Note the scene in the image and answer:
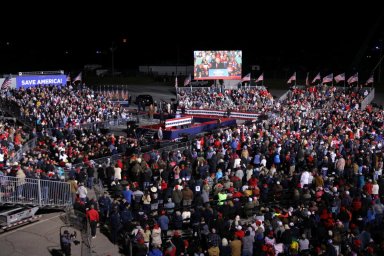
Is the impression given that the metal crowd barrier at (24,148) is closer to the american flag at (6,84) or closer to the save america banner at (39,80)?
the american flag at (6,84)

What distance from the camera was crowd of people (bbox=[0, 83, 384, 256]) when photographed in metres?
11.8

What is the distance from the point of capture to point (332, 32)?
8375 centimetres

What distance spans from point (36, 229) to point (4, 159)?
5.45 meters

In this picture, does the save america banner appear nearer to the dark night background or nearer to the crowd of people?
the crowd of people

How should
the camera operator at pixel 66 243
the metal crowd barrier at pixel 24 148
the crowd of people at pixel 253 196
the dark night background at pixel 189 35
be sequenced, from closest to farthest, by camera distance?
1. the crowd of people at pixel 253 196
2. the camera operator at pixel 66 243
3. the metal crowd barrier at pixel 24 148
4. the dark night background at pixel 189 35

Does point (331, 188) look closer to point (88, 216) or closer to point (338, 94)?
point (88, 216)

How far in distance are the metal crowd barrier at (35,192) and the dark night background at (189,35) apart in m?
60.6

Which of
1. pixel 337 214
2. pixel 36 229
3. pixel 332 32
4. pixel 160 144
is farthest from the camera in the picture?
pixel 332 32

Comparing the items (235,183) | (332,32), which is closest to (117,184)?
(235,183)

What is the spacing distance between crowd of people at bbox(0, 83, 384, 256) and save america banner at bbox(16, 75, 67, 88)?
31.7ft

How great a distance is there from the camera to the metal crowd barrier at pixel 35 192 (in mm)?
15055

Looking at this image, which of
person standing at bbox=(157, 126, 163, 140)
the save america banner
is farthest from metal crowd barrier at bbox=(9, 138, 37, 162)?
the save america banner

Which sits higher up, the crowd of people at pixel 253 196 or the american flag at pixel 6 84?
the american flag at pixel 6 84

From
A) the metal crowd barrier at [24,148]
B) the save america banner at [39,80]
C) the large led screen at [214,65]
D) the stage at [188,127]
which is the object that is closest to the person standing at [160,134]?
the stage at [188,127]
